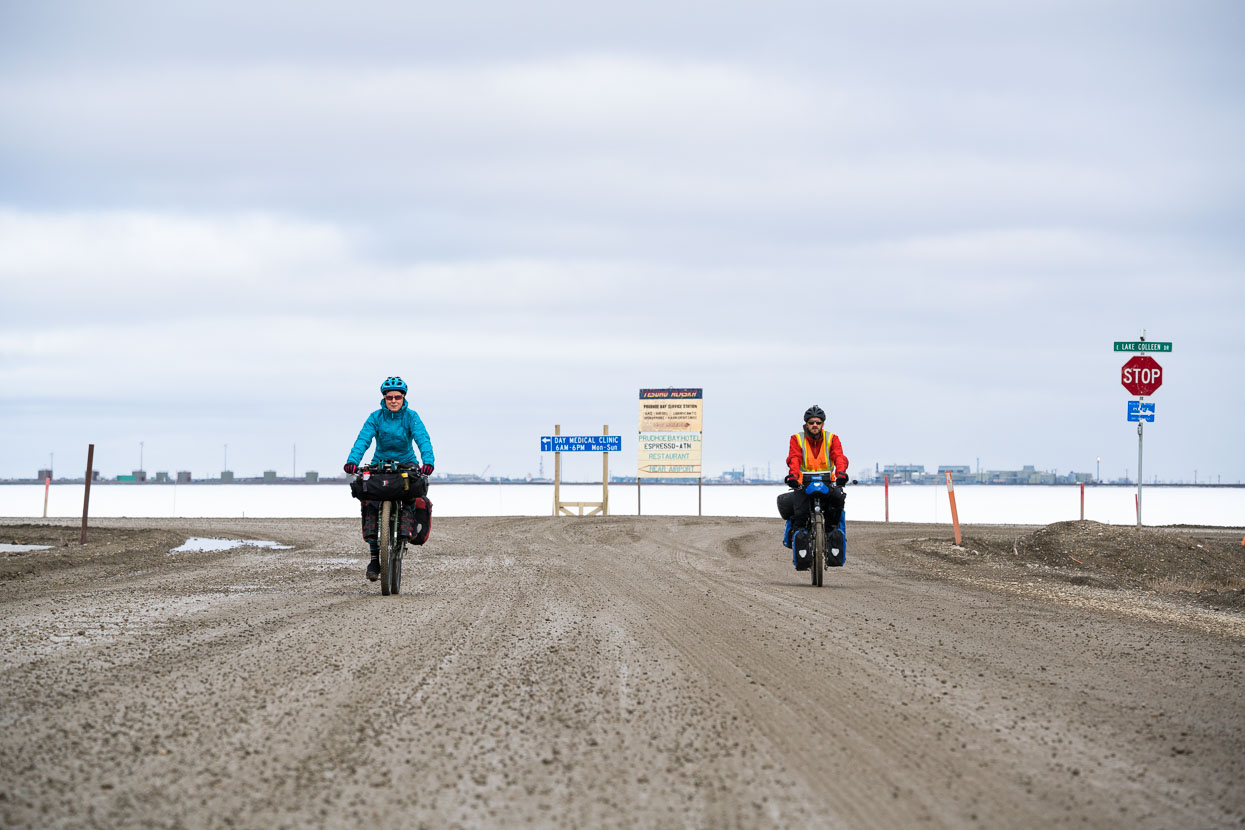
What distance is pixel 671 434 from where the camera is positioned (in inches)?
1331

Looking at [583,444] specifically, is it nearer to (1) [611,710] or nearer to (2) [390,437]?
(2) [390,437]

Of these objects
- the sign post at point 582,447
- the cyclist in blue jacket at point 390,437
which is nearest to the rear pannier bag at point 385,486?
the cyclist in blue jacket at point 390,437

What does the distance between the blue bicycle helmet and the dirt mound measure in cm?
923

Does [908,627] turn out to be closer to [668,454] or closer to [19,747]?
[19,747]

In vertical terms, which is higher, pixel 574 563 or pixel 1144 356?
pixel 1144 356

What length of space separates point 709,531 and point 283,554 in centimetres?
949

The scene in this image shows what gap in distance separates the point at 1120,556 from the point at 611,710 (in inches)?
544

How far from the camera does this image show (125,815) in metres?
3.98

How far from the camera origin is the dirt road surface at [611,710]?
13.8ft

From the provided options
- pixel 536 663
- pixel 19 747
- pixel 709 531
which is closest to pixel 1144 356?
pixel 709 531

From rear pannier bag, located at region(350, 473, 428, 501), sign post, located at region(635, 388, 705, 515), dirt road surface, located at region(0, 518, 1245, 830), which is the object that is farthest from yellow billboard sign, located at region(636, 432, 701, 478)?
rear pannier bag, located at region(350, 473, 428, 501)

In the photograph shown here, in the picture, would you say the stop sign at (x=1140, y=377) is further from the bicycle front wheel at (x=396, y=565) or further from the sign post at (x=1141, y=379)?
the bicycle front wheel at (x=396, y=565)

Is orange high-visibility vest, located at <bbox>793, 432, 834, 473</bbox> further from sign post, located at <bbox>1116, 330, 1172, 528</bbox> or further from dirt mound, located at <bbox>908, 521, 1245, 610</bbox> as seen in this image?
sign post, located at <bbox>1116, 330, 1172, 528</bbox>

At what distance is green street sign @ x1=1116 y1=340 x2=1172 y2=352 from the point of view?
2009cm
